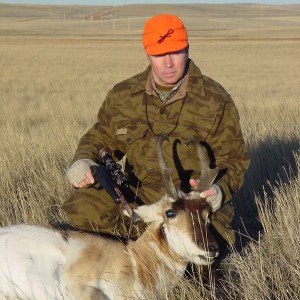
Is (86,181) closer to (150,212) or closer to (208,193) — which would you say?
(150,212)

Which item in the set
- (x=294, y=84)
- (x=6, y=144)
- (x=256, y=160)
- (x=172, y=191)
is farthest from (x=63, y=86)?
(x=172, y=191)

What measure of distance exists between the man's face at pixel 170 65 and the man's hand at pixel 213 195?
0.99 m

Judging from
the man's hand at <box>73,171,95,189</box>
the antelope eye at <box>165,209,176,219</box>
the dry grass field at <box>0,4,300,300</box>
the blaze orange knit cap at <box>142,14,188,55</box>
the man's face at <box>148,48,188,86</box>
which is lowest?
the dry grass field at <box>0,4,300,300</box>

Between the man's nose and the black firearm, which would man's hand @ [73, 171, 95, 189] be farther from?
the man's nose

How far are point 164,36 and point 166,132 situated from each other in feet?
2.52

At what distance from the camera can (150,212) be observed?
3.90 meters

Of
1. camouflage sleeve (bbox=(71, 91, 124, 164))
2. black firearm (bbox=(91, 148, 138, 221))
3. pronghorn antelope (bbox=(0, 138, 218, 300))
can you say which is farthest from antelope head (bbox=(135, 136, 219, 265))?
camouflage sleeve (bbox=(71, 91, 124, 164))

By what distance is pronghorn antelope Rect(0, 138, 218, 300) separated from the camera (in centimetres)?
366

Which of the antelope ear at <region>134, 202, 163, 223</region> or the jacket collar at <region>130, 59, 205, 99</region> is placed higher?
the jacket collar at <region>130, 59, 205, 99</region>

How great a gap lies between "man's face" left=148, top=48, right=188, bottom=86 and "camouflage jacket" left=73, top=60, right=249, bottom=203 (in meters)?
0.16

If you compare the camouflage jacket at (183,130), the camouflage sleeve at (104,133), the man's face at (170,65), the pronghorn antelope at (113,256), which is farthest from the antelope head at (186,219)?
the camouflage sleeve at (104,133)

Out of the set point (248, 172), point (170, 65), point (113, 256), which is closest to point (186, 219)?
point (113, 256)

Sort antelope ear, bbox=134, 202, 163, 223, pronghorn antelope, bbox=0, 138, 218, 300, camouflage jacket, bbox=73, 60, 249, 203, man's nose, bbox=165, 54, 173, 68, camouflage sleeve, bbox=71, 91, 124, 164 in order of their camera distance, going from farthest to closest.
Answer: camouflage sleeve, bbox=71, 91, 124, 164 → camouflage jacket, bbox=73, 60, 249, 203 → man's nose, bbox=165, 54, 173, 68 → antelope ear, bbox=134, 202, 163, 223 → pronghorn antelope, bbox=0, 138, 218, 300

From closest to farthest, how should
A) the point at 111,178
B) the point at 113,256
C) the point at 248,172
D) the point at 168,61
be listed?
the point at 113,256 → the point at 111,178 → the point at 168,61 → the point at 248,172
